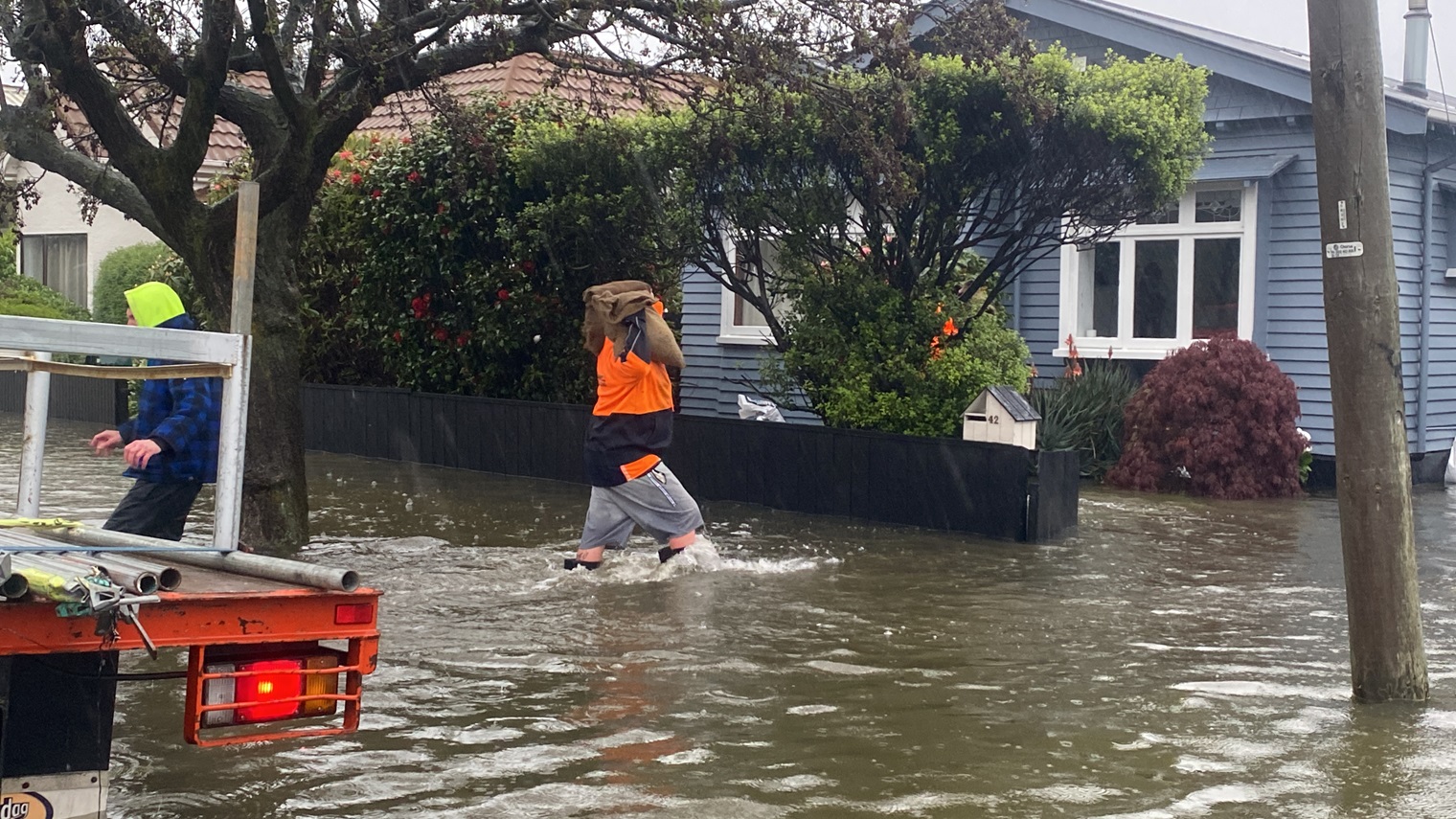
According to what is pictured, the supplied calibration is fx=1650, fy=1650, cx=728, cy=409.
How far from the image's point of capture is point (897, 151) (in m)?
12.1

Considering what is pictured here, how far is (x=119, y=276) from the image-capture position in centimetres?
2497

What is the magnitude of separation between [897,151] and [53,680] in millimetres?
8896

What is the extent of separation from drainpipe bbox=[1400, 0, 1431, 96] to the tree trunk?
41.3 ft

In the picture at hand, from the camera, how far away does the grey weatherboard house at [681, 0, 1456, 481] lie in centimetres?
1593

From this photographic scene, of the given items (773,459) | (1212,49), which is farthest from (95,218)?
(1212,49)

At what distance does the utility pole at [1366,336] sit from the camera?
6.58 metres

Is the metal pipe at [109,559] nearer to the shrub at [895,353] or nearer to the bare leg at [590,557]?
the bare leg at [590,557]

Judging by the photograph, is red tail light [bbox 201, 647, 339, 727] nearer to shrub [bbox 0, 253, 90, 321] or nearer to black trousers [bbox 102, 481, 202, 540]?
black trousers [bbox 102, 481, 202, 540]

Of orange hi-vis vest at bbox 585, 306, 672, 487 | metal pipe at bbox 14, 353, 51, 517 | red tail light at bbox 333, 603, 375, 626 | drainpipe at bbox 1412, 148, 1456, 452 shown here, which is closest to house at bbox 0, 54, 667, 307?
drainpipe at bbox 1412, 148, 1456, 452

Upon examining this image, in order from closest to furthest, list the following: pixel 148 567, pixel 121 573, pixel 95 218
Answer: pixel 121 573
pixel 148 567
pixel 95 218

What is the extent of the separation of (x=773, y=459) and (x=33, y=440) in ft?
28.7

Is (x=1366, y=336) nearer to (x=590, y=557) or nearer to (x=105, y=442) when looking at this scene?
(x=590, y=557)

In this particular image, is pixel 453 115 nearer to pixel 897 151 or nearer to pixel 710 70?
pixel 710 70

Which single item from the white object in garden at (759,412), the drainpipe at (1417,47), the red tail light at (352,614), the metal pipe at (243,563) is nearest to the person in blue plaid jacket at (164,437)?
the metal pipe at (243,563)
